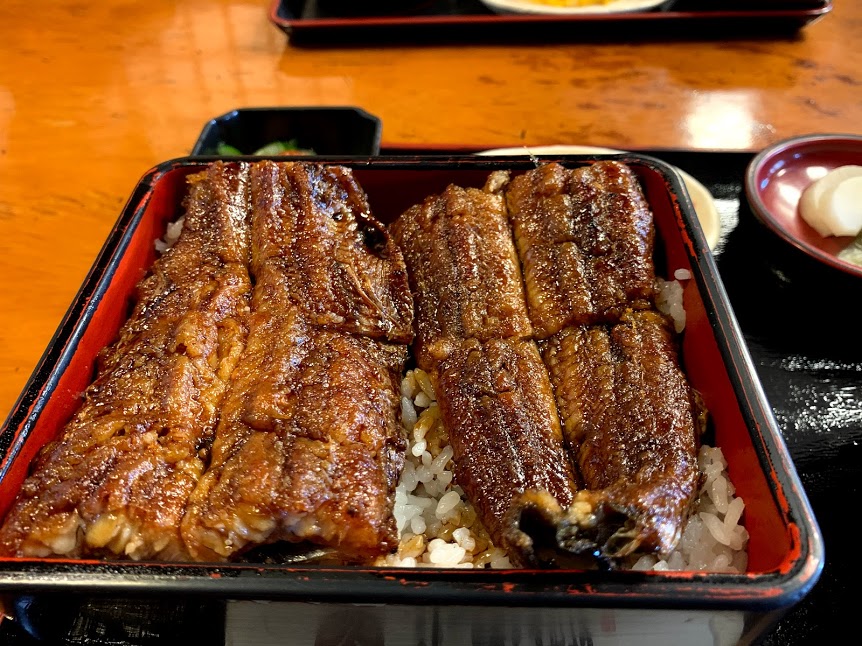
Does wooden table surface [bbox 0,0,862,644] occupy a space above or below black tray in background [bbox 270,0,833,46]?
below

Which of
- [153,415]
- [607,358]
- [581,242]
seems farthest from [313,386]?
[581,242]

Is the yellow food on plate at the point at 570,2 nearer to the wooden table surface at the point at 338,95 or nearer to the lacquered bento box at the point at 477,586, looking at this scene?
the wooden table surface at the point at 338,95

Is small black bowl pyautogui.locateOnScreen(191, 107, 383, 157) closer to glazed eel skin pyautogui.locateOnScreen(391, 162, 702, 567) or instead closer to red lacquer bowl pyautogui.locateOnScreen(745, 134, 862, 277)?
glazed eel skin pyautogui.locateOnScreen(391, 162, 702, 567)

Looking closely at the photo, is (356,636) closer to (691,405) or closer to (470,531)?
(470,531)

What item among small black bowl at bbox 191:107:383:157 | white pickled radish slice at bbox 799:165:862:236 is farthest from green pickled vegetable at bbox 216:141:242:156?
white pickled radish slice at bbox 799:165:862:236

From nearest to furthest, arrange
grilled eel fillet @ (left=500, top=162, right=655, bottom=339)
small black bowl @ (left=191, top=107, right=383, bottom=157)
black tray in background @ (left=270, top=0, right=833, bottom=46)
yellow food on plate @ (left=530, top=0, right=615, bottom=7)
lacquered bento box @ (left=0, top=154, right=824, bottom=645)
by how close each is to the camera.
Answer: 1. lacquered bento box @ (left=0, top=154, right=824, bottom=645)
2. grilled eel fillet @ (left=500, top=162, right=655, bottom=339)
3. small black bowl @ (left=191, top=107, right=383, bottom=157)
4. black tray in background @ (left=270, top=0, right=833, bottom=46)
5. yellow food on plate @ (left=530, top=0, right=615, bottom=7)

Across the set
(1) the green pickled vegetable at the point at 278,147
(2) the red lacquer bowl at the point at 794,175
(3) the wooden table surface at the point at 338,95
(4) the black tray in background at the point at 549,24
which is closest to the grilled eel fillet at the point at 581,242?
(2) the red lacquer bowl at the point at 794,175
